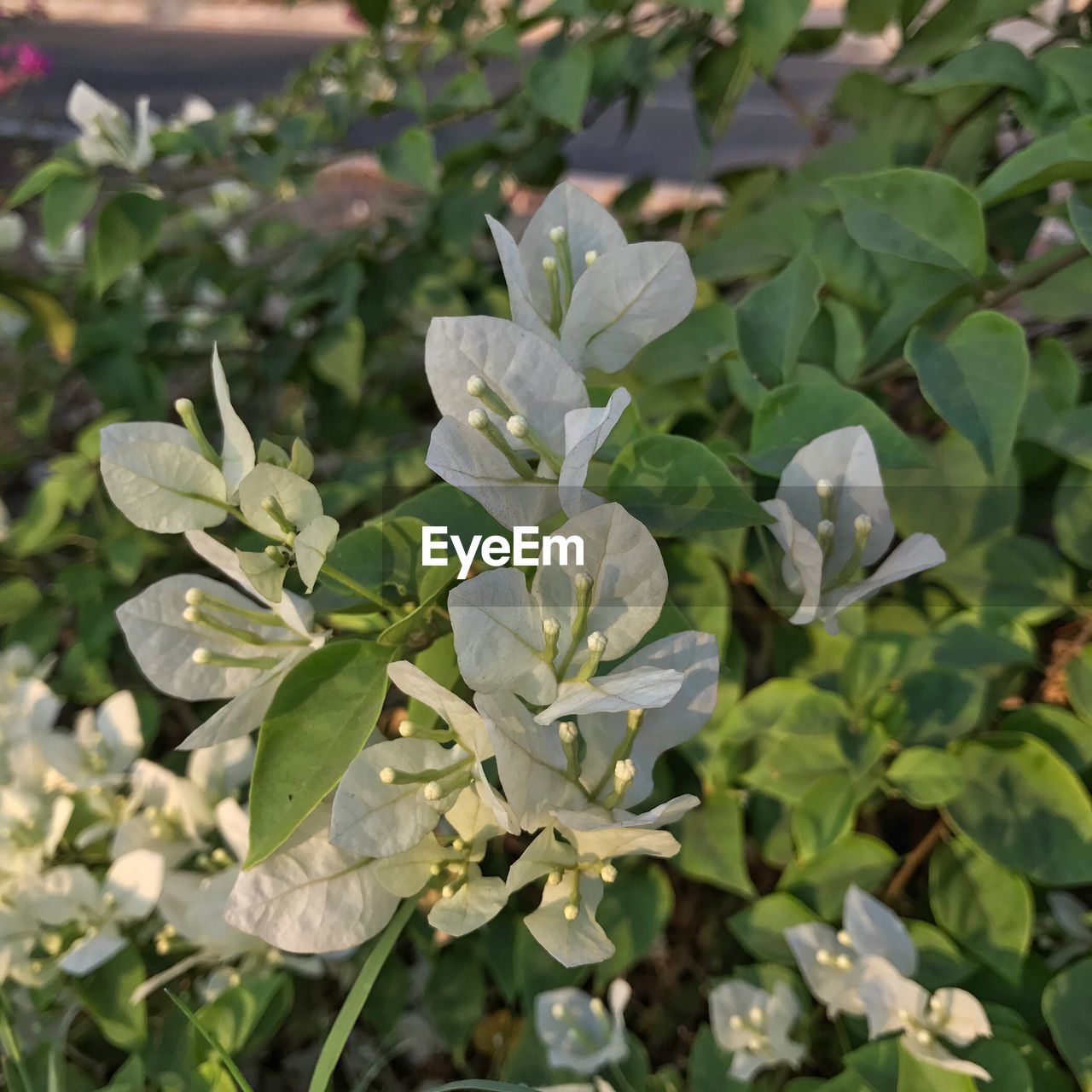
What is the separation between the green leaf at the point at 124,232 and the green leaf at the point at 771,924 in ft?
2.30

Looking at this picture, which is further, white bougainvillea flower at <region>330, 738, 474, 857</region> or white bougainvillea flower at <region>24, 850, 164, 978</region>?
white bougainvillea flower at <region>24, 850, 164, 978</region>

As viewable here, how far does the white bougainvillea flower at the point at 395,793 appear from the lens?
32 centimetres

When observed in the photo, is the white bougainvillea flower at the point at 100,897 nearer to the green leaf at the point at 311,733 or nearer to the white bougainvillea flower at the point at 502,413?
the green leaf at the point at 311,733

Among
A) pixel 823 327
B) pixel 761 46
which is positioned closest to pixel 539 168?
pixel 761 46

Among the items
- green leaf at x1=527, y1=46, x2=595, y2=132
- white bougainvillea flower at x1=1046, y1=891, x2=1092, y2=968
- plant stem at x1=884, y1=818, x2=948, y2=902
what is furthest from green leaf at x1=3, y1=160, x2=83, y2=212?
white bougainvillea flower at x1=1046, y1=891, x2=1092, y2=968

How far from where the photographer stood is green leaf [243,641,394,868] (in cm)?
32

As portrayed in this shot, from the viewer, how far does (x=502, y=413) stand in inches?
13.2

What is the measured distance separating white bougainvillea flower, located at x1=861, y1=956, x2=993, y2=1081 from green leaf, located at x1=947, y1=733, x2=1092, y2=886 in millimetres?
86

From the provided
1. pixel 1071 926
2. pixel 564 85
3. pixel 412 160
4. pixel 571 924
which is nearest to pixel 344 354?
pixel 412 160

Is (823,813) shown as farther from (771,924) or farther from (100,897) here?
(100,897)

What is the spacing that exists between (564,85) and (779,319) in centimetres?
36

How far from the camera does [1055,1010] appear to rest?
1.52 ft

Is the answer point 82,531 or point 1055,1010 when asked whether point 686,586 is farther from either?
point 82,531

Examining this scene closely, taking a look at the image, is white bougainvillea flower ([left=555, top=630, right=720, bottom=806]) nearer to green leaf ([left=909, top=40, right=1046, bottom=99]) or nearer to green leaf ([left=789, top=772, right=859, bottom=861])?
green leaf ([left=789, top=772, right=859, bottom=861])
